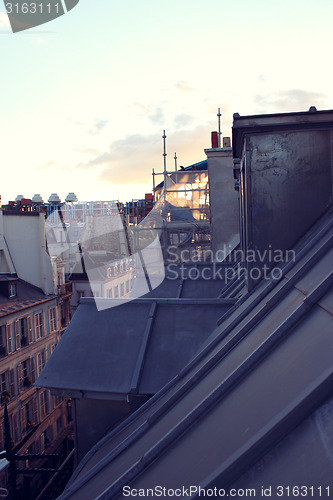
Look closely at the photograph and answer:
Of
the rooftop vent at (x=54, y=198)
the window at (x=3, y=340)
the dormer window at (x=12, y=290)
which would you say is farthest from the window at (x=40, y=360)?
the rooftop vent at (x=54, y=198)

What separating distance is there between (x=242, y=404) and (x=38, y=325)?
2387 centimetres

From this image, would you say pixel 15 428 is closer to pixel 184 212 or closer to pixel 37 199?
pixel 184 212

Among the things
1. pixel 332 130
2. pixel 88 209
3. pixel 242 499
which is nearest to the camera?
pixel 242 499

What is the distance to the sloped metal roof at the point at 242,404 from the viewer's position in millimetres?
2340

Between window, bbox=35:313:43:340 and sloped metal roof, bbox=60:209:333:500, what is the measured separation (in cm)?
2116

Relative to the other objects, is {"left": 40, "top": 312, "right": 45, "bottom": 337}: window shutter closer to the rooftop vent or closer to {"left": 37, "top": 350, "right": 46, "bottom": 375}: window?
{"left": 37, "top": 350, "right": 46, "bottom": 375}: window

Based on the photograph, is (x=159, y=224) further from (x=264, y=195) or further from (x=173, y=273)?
(x=264, y=195)

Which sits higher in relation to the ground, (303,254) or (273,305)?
(303,254)

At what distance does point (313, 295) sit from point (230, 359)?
1.12 m

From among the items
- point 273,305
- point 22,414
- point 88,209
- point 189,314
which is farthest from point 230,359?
point 88,209

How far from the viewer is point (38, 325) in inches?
998

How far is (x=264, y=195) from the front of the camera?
666 centimetres

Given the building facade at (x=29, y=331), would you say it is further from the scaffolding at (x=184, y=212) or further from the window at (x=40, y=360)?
the scaffolding at (x=184, y=212)

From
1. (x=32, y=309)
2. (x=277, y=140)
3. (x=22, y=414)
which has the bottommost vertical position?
(x=22, y=414)
